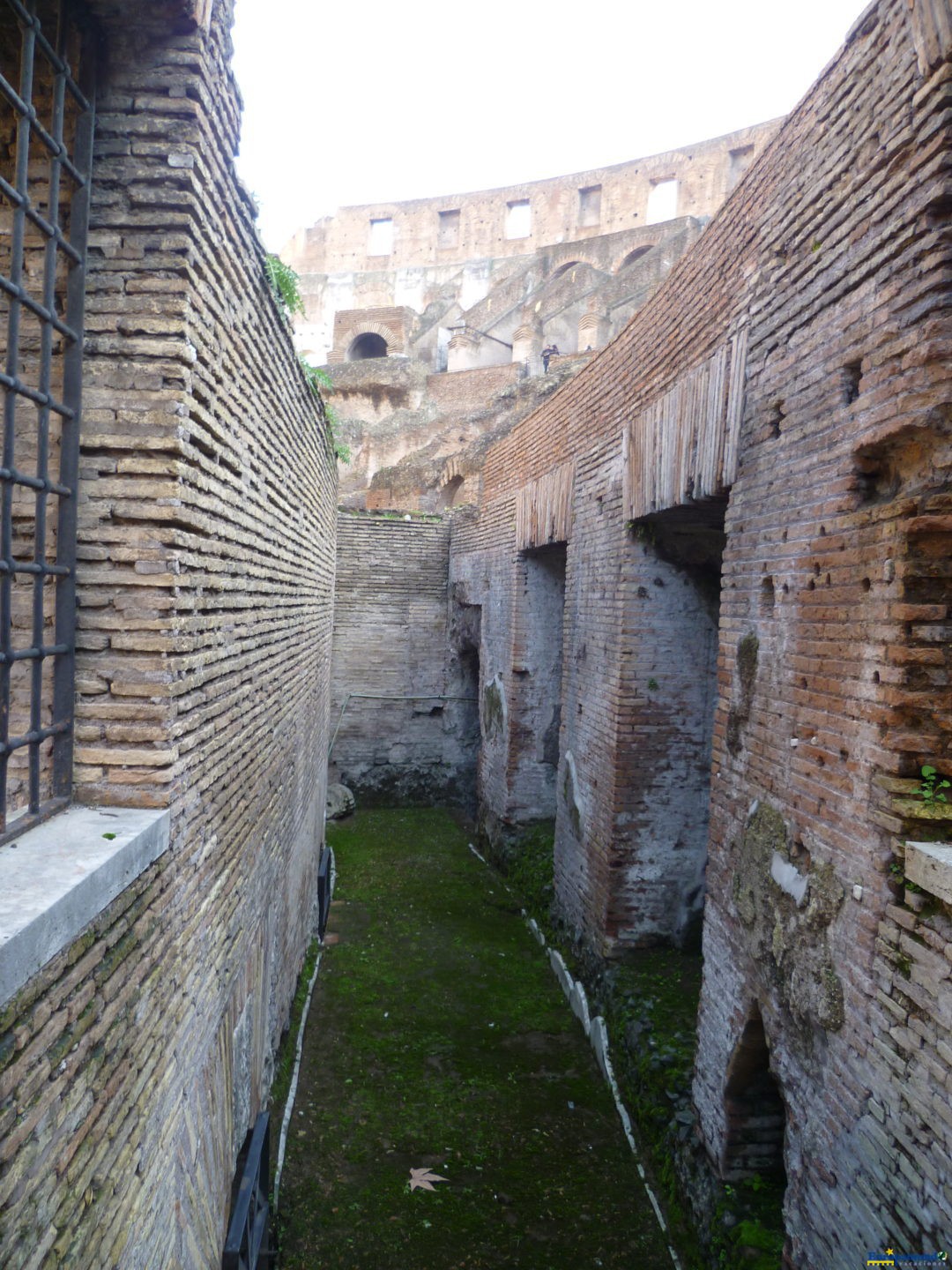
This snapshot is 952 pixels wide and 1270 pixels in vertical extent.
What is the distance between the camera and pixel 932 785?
8.95 feet

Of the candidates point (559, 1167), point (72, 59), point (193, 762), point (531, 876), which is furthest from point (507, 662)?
point (72, 59)

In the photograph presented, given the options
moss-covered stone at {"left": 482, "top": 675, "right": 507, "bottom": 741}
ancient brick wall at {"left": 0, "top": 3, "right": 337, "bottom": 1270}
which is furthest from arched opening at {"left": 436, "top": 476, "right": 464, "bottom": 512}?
ancient brick wall at {"left": 0, "top": 3, "right": 337, "bottom": 1270}

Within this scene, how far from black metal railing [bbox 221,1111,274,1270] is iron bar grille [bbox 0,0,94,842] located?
2312mm

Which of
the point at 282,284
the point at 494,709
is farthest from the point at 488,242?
the point at 282,284

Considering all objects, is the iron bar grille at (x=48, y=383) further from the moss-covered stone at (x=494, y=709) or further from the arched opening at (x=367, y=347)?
the arched opening at (x=367, y=347)

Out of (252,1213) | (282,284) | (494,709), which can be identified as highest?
(282,284)

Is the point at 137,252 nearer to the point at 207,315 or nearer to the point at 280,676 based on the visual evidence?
the point at 207,315

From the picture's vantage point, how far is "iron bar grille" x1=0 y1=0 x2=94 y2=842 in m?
2.08

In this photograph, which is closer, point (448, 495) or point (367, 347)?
point (448, 495)

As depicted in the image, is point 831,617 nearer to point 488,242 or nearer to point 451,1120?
point 451,1120

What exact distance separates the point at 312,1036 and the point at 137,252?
18.5 feet

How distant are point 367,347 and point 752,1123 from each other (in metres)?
29.2

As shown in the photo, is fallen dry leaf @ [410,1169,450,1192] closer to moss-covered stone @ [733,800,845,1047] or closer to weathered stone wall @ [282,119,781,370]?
moss-covered stone @ [733,800,845,1047]

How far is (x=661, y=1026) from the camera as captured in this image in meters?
5.24
